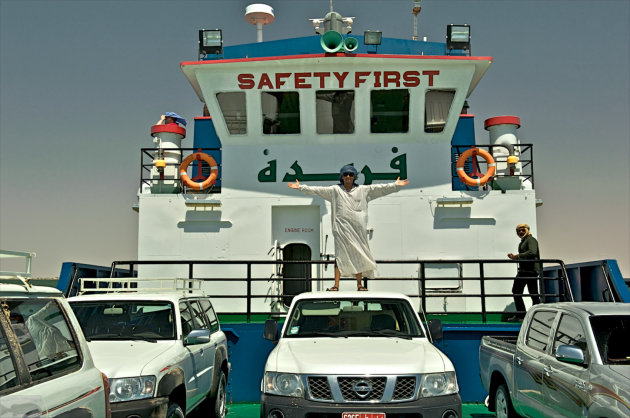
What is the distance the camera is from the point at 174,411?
605 centimetres

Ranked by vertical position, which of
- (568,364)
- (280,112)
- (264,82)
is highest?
(264,82)

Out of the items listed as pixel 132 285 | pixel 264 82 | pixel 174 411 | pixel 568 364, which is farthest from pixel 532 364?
pixel 132 285

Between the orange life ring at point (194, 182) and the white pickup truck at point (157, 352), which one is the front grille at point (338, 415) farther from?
the orange life ring at point (194, 182)

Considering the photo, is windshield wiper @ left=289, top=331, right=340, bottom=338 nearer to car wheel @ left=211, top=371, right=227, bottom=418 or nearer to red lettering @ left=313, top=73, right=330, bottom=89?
car wheel @ left=211, top=371, right=227, bottom=418

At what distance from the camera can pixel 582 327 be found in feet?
18.8

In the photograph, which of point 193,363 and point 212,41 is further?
point 212,41

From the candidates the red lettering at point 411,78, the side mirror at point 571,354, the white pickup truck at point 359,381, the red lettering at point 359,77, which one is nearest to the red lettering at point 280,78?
the red lettering at point 359,77

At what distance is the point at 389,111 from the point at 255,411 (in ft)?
22.3

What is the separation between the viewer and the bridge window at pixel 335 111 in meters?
12.8

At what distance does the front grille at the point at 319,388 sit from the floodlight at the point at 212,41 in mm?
9371

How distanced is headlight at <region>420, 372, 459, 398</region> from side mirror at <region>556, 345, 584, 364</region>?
0.98 m

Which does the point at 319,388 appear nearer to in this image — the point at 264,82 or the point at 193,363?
the point at 193,363

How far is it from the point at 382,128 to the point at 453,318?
13.6 feet

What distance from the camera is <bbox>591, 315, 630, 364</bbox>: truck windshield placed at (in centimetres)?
539
